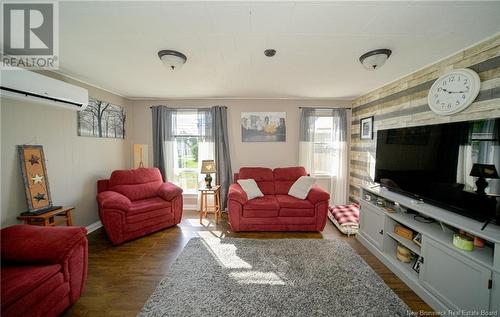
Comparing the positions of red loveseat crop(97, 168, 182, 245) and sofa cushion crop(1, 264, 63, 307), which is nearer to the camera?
sofa cushion crop(1, 264, 63, 307)

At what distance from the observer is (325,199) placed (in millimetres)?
2947

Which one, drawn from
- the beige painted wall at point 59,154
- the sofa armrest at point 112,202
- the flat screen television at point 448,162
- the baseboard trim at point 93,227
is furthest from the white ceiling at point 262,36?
the baseboard trim at point 93,227

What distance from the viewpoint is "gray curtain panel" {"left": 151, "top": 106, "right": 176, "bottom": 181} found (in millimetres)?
3855

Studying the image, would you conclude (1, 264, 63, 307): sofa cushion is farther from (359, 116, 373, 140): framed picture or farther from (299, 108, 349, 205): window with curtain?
(359, 116, 373, 140): framed picture

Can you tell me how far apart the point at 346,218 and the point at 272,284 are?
1.86 meters

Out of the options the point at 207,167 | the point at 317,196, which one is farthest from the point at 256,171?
the point at 317,196

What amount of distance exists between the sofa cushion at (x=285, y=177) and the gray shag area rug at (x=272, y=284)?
1.13m

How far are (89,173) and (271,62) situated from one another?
10.7 feet

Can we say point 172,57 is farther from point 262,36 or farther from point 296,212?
point 296,212

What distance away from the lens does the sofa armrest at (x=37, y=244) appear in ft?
4.65

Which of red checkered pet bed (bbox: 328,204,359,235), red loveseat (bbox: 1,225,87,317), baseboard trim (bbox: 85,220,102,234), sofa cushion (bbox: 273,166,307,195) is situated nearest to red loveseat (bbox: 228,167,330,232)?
red checkered pet bed (bbox: 328,204,359,235)

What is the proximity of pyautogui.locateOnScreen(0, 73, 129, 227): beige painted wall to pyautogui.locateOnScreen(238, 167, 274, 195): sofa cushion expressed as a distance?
96.8 inches

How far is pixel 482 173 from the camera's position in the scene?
1483 millimetres

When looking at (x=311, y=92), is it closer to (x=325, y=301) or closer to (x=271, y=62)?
(x=271, y=62)
